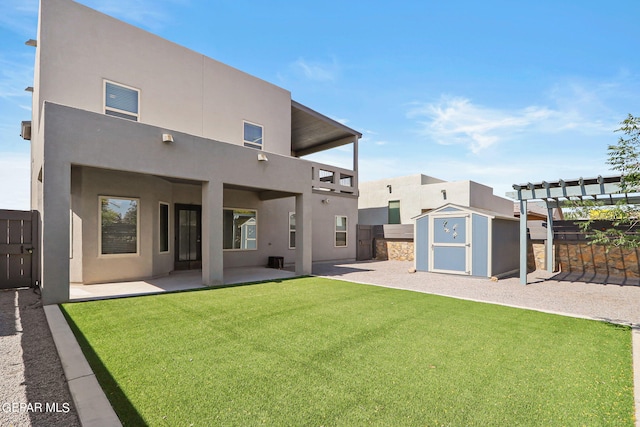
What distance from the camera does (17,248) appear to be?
307 inches

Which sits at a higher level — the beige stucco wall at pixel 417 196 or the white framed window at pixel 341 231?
the beige stucco wall at pixel 417 196

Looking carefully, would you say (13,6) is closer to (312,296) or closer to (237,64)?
(237,64)

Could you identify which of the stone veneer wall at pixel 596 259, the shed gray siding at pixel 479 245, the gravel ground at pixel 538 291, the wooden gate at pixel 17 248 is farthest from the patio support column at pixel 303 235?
the stone veneer wall at pixel 596 259

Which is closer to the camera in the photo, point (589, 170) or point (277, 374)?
point (277, 374)

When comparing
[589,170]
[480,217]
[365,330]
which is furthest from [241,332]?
[589,170]

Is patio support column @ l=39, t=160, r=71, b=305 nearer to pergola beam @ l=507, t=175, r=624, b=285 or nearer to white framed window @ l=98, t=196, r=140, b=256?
white framed window @ l=98, t=196, r=140, b=256

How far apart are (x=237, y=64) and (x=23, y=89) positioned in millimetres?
7972

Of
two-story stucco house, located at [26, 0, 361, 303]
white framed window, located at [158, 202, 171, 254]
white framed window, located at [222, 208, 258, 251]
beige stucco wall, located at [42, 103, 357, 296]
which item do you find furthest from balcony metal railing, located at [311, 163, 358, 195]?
white framed window, located at [158, 202, 171, 254]

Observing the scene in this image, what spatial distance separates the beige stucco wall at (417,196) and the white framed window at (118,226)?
15.4 meters

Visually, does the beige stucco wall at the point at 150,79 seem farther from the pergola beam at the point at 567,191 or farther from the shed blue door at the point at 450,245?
the pergola beam at the point at 567,191

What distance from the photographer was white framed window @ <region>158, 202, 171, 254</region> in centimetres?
996

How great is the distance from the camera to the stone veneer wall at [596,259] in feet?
36.0

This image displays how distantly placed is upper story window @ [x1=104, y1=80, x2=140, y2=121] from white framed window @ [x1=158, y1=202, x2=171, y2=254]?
111 inches

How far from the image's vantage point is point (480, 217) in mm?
10375
